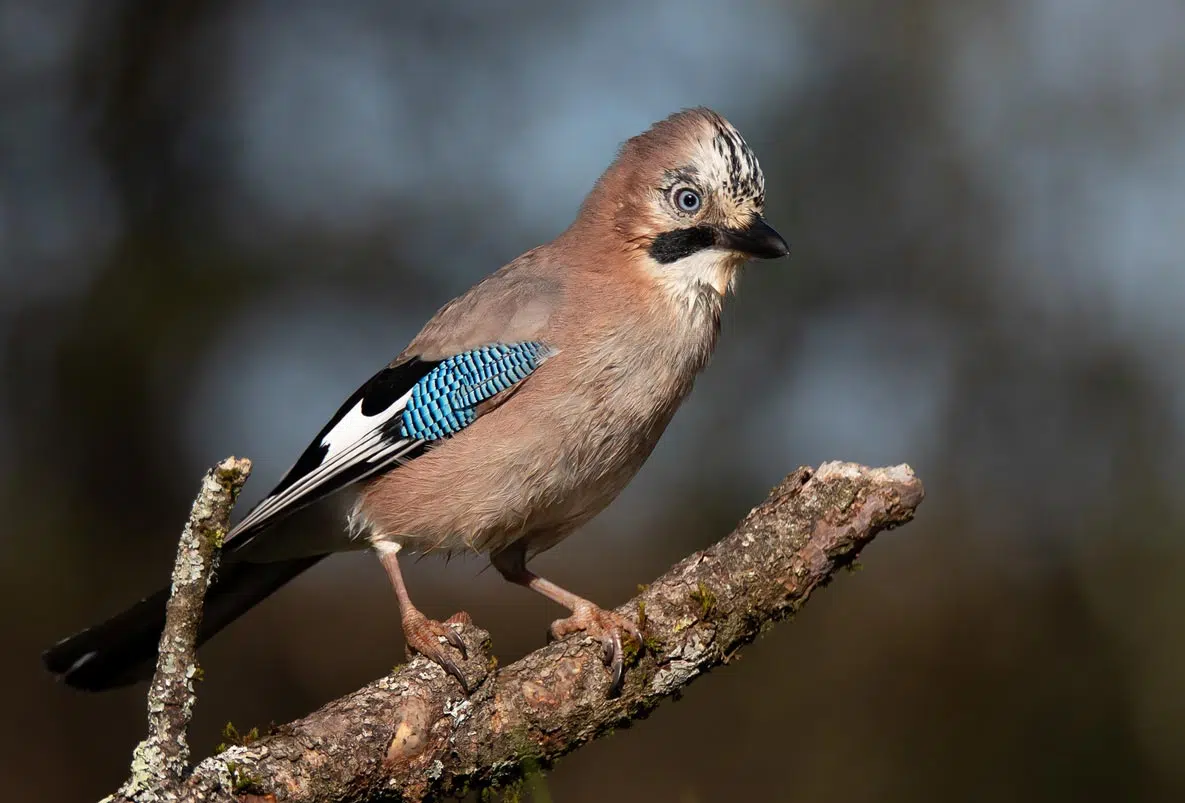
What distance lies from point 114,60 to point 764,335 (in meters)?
6.47

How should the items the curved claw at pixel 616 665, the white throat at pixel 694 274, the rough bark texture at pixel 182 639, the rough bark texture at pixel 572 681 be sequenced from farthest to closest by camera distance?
1. the white throat at pixel 694 274
2. the curved claw at pixel 616 665
3. the rough bark texture at pixel 572 681
4. the rough bark texture at pixel 182 639

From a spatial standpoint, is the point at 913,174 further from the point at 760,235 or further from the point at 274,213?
the point at 760,235

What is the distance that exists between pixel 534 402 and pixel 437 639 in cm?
105

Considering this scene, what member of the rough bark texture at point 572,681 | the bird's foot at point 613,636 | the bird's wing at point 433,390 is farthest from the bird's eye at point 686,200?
the bird's foot at point 613,636

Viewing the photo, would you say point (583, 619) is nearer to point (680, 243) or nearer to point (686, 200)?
point (680, 243)

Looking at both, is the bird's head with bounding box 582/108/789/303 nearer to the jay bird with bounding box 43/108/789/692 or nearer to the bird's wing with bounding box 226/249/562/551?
the jay bird with bounding box 43/108/789/692

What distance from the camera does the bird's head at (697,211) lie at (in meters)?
5.04

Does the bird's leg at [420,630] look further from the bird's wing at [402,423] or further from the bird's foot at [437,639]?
the bird's wing at [402,423]

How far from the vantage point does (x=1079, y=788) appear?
704 centimetres

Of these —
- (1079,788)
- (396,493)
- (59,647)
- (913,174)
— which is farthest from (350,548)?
(913,174)

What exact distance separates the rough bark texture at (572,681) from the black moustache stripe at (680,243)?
1238mm

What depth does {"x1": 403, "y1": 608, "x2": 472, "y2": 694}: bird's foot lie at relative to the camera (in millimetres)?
3934

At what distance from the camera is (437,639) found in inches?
165

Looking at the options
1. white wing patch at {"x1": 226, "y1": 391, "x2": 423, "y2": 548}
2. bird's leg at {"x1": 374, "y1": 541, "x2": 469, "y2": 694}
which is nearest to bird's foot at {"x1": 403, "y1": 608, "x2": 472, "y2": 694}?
bird's leg at {"x1": 374, "y1": 541, "x2": 469, "y2": 694}
